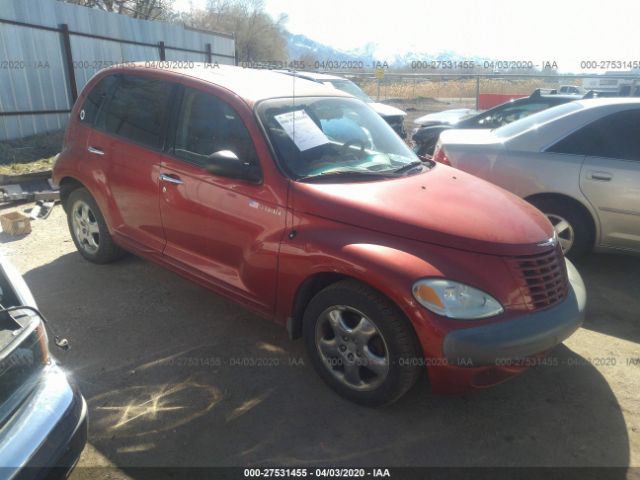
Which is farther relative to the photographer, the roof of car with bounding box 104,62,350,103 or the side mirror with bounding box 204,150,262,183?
the roof of car with bounding box 104,62,350,103

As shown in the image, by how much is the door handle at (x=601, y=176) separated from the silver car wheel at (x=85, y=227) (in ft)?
14.8

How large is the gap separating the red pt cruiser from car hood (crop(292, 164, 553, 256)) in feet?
0.04

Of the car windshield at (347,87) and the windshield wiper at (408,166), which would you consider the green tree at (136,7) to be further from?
the windshield wiper at (408,166)

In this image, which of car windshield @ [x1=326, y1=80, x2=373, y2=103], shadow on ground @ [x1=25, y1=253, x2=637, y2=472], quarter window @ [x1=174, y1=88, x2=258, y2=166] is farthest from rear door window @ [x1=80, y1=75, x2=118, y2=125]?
car windshield @ [x1=326, y1=80, x2=373, y2=103]

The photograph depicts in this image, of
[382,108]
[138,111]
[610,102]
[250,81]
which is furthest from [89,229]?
[382,108]

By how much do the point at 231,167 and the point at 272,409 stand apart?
58.1 inches

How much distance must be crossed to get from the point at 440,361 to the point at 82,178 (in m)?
3.48

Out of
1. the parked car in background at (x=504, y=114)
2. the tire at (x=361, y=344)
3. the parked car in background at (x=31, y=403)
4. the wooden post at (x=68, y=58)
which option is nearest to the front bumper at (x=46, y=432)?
the parked car in background at (x=31, y=403)

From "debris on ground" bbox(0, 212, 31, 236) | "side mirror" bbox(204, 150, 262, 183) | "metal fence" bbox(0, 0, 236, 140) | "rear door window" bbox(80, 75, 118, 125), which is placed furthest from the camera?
"metal fence" bbox(0, 0, 236, 140)

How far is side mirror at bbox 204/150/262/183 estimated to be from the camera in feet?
9.84

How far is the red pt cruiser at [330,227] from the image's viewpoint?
2.48 meters

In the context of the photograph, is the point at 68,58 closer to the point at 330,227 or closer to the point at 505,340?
the point at 330,227

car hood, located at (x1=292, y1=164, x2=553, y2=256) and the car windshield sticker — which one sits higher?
the car windshield sticker

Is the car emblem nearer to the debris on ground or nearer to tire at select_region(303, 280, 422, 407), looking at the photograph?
tire at select_region(303, 280, 422, 407)
